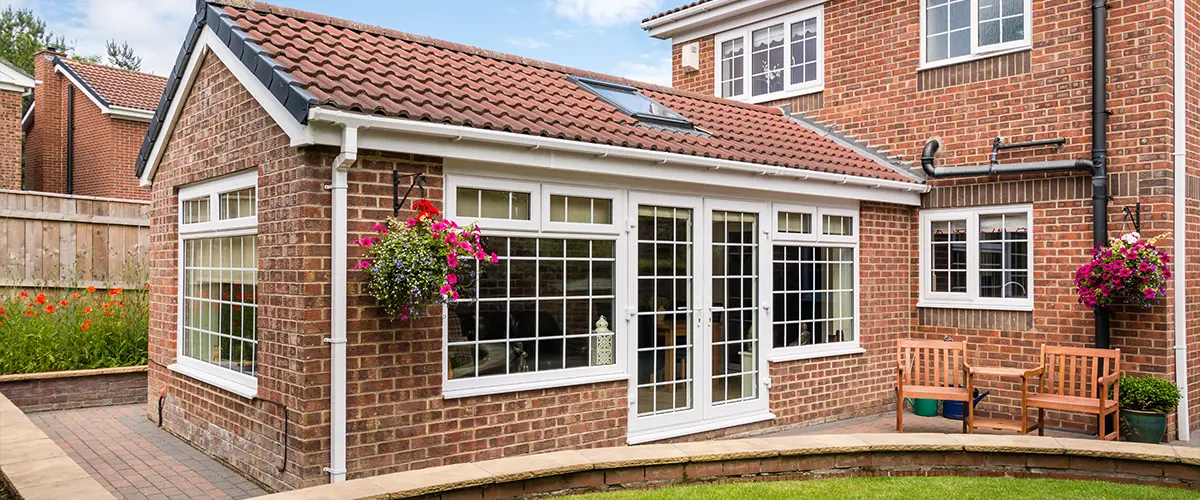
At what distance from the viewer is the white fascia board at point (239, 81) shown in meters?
5.98

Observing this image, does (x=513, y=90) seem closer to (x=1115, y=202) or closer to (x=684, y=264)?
(x=684, y=264)

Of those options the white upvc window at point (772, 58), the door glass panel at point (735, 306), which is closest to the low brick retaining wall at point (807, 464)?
the door glass panel at point (735, 306)

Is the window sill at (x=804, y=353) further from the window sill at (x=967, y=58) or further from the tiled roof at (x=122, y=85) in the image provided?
the tiled roof at (x=122, y=85)

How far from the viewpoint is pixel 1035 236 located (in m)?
9.67

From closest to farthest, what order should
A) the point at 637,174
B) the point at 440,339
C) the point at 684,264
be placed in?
the point at 440,339
the point at 637,174
the point at 684,264

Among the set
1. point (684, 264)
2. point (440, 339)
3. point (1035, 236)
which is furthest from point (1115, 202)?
point (440, 339)

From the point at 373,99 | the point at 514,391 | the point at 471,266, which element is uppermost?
the point at 373,99

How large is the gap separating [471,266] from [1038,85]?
6.75 metres

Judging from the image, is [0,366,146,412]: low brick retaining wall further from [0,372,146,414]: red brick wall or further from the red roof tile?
the red roof tile

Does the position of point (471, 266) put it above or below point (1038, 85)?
below

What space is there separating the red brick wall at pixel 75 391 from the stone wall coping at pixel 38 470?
3.34m

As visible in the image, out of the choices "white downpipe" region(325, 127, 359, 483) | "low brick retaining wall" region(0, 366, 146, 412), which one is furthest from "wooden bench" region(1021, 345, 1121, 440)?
"low brick retaining wall" region(0, 366, 146, 412)

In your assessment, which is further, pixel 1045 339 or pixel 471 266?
pixel 1045 339

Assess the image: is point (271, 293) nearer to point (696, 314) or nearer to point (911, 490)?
point (696, 314)
